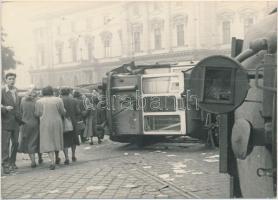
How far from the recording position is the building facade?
5.99 meters

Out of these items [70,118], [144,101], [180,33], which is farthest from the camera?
[144,101]

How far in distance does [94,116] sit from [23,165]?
150 inches

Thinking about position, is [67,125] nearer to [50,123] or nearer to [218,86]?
[50,123]

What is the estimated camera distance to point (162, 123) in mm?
10141

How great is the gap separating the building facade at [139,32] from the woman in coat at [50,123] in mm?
590

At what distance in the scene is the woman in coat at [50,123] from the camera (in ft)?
26.7

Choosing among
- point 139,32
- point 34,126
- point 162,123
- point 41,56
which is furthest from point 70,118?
point 139,32

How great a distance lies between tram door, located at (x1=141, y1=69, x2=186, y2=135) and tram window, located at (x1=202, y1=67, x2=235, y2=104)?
20.9ft

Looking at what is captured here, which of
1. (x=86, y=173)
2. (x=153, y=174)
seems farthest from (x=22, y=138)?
(x=153, y=174)

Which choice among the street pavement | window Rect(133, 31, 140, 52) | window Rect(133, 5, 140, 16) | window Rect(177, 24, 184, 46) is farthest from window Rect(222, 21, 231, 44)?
the street pavement

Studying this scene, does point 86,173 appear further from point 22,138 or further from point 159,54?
point 159,54

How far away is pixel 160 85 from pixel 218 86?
6.68m

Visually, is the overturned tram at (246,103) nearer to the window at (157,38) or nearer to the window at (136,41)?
the window at (157,38)

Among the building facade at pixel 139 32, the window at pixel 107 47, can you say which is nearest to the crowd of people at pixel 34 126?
the building facade at pixel 139 32
